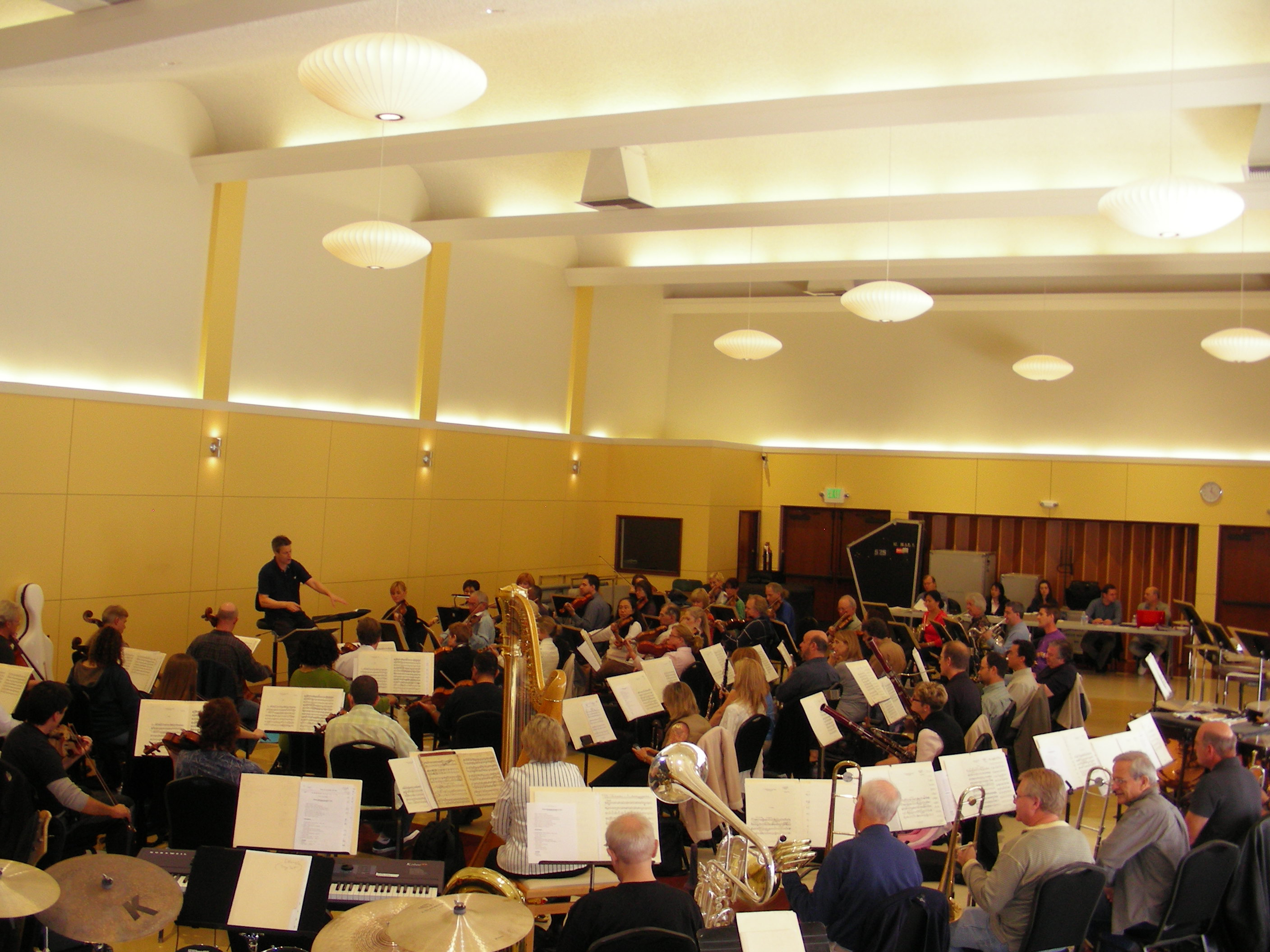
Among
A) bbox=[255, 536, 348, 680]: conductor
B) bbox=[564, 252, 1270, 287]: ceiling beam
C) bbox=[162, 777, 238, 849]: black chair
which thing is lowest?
bbox=[162, 777, 238, 849]: black chair

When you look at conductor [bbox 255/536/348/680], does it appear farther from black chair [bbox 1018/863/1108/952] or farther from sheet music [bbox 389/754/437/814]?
black chair [bbox 1018/863/1108/952]

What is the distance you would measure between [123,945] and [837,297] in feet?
38.9

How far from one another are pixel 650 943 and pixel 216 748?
2.55 meters

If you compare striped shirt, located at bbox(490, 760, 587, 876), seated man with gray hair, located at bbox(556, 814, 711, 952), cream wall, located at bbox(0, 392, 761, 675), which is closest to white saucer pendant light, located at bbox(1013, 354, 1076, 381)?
cream wall, located at bbox(0, 392, 761, 675)

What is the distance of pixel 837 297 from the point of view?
1415 centimetres

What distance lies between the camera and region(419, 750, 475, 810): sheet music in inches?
174

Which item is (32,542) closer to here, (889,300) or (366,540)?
(366,540)

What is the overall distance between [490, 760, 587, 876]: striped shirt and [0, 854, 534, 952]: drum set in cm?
132

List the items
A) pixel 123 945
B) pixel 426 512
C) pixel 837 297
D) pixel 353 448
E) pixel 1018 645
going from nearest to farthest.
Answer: pixel 123 945
pixel 1018 645
pixel 353 448
pixel 426 512
pixel 837 297

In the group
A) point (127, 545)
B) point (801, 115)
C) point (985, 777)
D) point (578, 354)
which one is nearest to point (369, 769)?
point (985, 777)

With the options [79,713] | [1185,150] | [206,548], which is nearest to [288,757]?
[79,713]

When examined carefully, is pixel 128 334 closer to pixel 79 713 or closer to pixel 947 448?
pixel 79 713

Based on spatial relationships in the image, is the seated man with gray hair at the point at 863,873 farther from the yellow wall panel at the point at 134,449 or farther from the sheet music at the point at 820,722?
the yellow wall panel at the point at 134,449

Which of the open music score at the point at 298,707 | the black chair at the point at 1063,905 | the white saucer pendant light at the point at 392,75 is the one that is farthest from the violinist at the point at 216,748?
the black chair at the point at 1063,905
